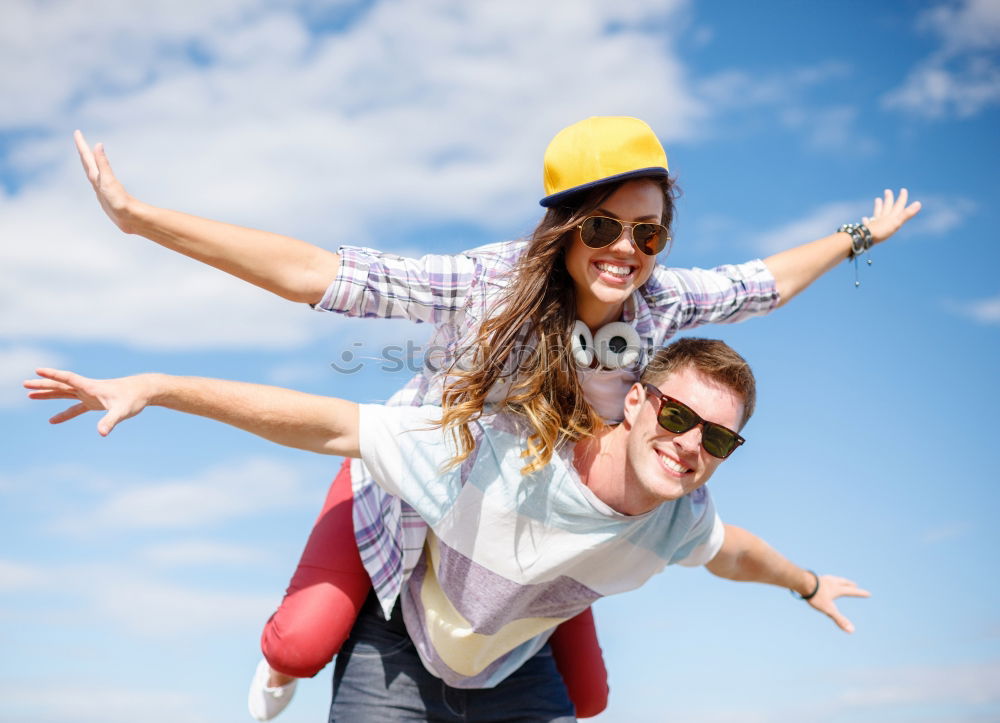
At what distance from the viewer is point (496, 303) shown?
14.1 feet

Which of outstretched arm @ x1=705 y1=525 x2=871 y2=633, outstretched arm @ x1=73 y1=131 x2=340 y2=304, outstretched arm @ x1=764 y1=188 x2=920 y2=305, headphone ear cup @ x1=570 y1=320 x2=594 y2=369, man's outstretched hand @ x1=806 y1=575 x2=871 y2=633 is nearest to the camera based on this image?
outstretched arm @ x1=73 y1=131 x2=340 y2=304

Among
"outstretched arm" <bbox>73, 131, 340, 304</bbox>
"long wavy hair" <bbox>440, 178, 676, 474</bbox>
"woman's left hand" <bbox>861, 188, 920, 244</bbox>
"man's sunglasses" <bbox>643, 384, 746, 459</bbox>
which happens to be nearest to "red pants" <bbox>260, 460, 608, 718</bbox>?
"long wavy hair" <bbox>440, 178, 676, 474</bbox>

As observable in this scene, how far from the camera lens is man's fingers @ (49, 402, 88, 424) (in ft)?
11.6

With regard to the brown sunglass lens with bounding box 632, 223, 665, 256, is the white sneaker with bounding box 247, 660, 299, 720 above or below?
below

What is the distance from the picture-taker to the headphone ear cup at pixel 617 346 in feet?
14.1

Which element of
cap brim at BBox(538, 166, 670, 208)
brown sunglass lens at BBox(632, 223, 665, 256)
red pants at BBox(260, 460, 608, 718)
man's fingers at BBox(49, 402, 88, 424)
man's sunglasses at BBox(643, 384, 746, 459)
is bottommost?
red pants at BBox(260, 460, 608, 718)

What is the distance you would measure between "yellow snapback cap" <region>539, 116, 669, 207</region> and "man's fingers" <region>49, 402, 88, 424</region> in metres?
2.02

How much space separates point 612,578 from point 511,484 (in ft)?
2.27

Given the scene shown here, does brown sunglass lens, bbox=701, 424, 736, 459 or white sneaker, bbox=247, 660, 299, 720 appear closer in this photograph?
brown sunglass lens, bbox=701, 424, 736, 459

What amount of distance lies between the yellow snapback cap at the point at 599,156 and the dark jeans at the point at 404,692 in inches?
80.8

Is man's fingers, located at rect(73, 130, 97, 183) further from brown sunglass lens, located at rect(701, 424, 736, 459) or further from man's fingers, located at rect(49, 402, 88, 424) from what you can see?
brown sunglass lens, located at rect(701, 424, 736, 459)

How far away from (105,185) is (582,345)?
2023 mm

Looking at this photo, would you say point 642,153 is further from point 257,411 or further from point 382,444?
point 257,411

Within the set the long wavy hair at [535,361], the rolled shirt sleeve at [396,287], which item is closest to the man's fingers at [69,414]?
the rolled shirt sleeve at [396,287]
